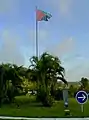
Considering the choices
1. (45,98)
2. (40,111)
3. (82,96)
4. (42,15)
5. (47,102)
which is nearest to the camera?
(82,96)

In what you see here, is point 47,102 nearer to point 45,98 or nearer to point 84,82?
point 45,98

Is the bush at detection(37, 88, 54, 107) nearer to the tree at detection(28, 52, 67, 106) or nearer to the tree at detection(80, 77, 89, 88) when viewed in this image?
the tree at detection(28, 52, 67, 106)

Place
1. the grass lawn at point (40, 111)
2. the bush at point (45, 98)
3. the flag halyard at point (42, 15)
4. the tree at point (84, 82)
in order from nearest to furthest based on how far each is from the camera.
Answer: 1. the grass lawn at point (40, 111)
2. the bush at point (45, 98)
3. the flag halyard at point (42, 15)
4. the tree at point (84, 82)

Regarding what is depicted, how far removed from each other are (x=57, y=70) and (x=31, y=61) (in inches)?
117

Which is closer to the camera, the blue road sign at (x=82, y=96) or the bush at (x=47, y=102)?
the blue road sign at (x=82, y=96)

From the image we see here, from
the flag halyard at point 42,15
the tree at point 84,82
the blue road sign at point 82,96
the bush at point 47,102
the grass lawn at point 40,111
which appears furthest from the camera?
the tree at point 84,82

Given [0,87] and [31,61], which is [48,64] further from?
[0,87]

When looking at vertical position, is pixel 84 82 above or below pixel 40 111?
above

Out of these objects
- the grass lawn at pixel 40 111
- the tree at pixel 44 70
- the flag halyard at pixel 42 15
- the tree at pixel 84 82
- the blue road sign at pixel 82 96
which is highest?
the flag halyard at pixel 42 15

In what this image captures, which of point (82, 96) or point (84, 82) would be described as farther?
point (84, 82)

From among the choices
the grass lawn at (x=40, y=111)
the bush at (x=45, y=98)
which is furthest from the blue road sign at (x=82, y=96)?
the bush at (x=45, y=98)

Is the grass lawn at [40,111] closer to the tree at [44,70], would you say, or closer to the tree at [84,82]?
the tree at [44,70]

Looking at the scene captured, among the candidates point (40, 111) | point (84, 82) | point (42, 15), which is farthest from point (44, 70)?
point (84, 82)

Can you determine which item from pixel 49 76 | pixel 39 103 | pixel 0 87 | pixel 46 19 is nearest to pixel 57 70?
pixel 49 76
